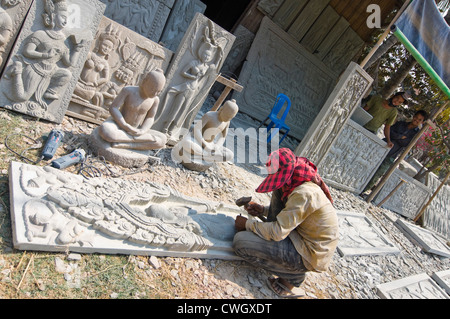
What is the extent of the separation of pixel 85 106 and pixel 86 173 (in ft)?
3.90

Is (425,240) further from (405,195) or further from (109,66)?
(109,66)

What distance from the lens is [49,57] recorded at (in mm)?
3422

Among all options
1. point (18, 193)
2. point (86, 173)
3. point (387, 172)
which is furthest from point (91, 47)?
point (387, 172)

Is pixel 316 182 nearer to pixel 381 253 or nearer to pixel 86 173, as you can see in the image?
pixel 86 173

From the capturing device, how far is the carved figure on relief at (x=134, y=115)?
3.61 meters

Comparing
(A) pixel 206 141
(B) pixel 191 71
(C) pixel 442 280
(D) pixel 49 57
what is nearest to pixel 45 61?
(D) pixel 49 57

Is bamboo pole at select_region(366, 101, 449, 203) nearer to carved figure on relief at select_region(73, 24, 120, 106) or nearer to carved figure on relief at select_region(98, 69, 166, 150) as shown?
carved figure on relief at select_region(98, 69, 166, 150)

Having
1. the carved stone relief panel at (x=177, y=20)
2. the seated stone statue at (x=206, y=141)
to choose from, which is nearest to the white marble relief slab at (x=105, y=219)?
the seated stone statue at (x=206, y=141)

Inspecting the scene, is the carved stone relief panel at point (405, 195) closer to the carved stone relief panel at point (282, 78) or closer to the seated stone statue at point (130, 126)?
the carved stone relief panel at point (282, 78)

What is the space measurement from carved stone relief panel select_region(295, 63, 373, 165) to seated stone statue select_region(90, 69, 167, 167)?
10.1 ft

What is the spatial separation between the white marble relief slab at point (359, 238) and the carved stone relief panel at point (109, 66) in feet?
12.7

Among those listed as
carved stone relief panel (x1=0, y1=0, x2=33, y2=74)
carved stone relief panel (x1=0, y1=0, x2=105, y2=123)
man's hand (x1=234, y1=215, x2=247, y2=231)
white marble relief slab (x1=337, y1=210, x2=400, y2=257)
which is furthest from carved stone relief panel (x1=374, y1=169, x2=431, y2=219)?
carved stone relief panel (x1=0, y1=0, x2=33, y2=74)

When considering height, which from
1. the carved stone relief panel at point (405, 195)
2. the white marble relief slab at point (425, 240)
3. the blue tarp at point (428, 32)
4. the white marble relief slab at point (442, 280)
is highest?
the blue tarp at point (428, 32)

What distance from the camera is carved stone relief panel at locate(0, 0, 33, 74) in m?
3.11
